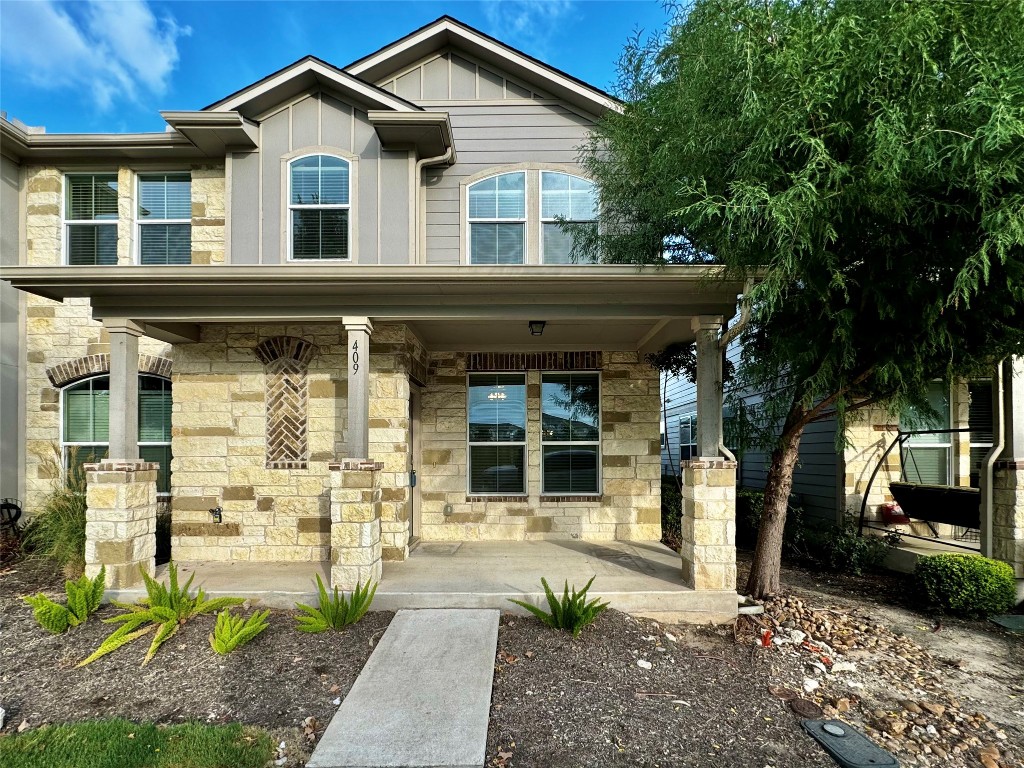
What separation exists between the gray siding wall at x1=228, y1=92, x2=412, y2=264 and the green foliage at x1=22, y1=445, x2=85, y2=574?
126 inches

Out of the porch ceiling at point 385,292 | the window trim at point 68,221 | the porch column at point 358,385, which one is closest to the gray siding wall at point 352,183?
the porch ceiling at point 385,292

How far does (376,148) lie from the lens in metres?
6.56

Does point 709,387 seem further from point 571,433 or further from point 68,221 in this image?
point 68,221

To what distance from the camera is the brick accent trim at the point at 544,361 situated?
734 centimetres

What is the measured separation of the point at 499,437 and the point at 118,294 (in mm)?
4498

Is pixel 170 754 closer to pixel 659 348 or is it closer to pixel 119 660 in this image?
pixel 119 660

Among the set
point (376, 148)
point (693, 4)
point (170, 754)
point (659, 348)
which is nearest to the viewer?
point (170, 754)

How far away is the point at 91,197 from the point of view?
7.08 m

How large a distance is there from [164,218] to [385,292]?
3.88 m

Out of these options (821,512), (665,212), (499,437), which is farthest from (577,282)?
(821,512)

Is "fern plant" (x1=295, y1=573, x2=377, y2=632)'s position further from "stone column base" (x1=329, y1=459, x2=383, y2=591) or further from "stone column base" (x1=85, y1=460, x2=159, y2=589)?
"stone column base" (x1=85, y1=460, x2=159, y2=589)

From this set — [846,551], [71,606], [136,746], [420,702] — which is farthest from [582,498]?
[71,606]

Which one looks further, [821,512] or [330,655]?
[821,512]

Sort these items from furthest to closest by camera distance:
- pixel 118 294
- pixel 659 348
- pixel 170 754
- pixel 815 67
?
1. pixel 659 348
2. pixel 118 294
3. pixel 815 67
4. pixel 170 754
